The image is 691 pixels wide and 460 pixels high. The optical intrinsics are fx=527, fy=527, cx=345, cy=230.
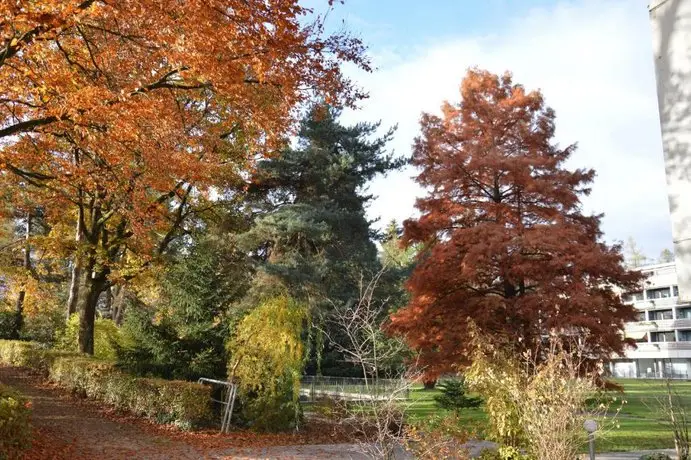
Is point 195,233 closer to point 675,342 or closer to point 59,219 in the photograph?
point 59,219

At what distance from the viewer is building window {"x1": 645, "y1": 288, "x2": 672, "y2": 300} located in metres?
55.7

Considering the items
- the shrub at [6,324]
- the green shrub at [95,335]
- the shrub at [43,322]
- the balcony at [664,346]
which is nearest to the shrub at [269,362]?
the green shrub at [95,335]

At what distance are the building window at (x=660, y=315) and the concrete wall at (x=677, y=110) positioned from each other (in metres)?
61.4

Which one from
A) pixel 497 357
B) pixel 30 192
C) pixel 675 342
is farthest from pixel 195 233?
pixel 675 342

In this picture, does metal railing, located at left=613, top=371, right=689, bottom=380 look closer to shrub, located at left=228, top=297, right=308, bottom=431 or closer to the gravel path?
shrub, located at left=228, top=297, right=308, bottom=431

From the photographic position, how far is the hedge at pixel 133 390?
11672 millimetres

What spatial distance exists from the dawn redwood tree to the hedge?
16.3 ft

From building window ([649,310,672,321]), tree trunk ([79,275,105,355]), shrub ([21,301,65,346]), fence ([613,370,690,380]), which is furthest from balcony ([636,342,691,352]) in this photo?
tree trunk ([79,275,105,355])

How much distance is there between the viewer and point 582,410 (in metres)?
7.51

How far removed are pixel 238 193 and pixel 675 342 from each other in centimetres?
5096

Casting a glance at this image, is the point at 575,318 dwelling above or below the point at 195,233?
below

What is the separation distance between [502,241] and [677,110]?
7772 millimetres

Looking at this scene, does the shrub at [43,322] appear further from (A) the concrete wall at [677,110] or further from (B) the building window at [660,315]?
(B) the building window at [660,315]

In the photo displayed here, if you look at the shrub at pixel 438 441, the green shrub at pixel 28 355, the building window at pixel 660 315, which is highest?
the building window at pixel 660 315
